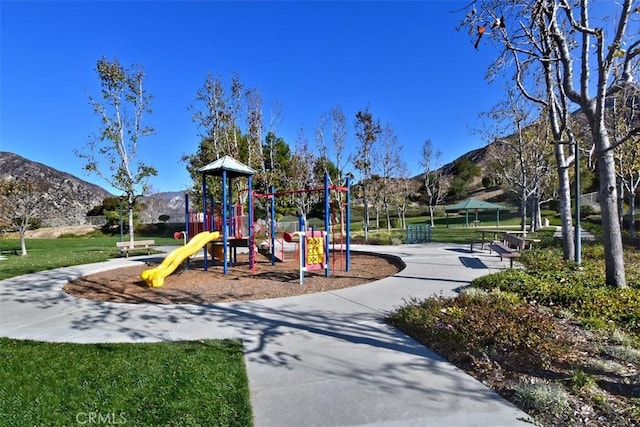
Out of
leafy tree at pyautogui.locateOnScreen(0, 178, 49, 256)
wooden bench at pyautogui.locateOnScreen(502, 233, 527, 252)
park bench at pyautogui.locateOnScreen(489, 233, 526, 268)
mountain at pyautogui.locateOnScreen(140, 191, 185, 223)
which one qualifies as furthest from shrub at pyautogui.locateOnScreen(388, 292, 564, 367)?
mountain at pyautogui.locateOnScreen(140, 191, 185, 223)

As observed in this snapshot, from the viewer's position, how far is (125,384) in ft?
11.2

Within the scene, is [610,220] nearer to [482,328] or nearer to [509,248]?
[482,328]

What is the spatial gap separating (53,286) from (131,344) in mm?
5802

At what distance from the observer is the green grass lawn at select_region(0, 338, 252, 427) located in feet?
9.38

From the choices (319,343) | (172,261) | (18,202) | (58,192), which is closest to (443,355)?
(319,343)

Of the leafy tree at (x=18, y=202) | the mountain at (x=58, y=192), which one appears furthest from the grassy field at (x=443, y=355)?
the mountain at (x=58, y=192)

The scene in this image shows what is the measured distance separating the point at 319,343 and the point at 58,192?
6098cm

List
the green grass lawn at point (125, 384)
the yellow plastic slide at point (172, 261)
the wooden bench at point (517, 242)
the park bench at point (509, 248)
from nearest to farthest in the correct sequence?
the green grass lawn at point (125, 384) < the yellow plastic slide at point (172, 261) < the park bench at point (509, 248) < the wooden bench at point (517, 242)

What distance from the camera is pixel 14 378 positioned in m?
3.63

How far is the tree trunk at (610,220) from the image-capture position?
6.51 metres

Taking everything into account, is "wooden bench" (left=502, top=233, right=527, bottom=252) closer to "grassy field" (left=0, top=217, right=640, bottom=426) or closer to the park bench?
the park bench

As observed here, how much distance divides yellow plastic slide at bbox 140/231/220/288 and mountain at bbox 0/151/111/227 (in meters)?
39.7

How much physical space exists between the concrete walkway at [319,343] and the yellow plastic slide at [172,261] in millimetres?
1649

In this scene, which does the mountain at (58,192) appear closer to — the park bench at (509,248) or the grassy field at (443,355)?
the park bench at (509,248)
